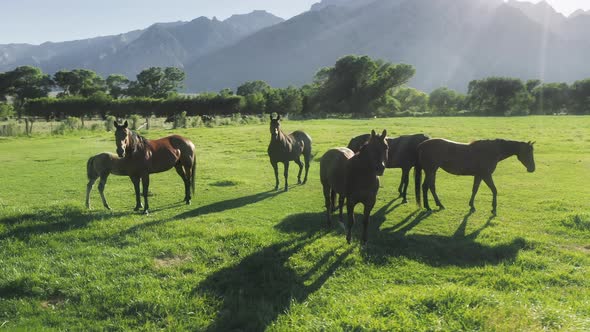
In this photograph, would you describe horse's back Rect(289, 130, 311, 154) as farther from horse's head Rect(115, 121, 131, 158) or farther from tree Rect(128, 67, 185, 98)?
tree Rect(128, 67, 185, 98)

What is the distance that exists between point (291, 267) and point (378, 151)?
246cm

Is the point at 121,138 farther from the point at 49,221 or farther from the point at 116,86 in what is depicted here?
the point at 116,86

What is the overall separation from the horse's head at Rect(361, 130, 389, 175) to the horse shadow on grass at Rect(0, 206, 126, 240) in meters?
6.22

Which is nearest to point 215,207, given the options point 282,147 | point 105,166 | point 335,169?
point 105,166

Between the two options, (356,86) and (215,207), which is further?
(356,86)

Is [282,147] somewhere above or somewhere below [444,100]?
below

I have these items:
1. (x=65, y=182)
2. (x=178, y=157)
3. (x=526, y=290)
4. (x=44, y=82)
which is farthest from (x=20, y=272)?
(x=44, y=82)

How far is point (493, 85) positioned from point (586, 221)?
312ft

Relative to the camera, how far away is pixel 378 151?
19.0 feet

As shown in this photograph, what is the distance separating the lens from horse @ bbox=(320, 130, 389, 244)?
582 centimetres

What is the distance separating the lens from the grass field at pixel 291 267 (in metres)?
4.50

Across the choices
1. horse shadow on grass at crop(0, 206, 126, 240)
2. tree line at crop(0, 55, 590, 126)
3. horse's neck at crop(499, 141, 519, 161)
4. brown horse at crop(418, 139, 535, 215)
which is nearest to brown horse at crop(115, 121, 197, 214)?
horse shadow on grass at crop(0, 206, 126, 240)

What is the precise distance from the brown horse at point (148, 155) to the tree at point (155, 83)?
87305 millimetres

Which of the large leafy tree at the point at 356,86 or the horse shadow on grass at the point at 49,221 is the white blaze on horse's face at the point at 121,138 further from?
the large leafy tree at the point at 356,86
